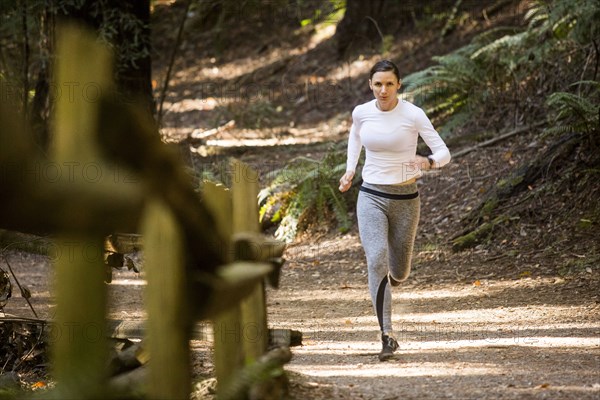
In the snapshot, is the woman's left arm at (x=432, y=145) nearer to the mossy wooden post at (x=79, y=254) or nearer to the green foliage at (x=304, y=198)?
the mossy wooden post at (x=79, y=254)

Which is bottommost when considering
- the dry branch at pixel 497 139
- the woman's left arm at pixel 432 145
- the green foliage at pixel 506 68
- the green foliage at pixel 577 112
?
Answer: the woman's left arm at pixel 432 145

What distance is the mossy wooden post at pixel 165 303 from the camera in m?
3.44

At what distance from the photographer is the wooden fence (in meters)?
3.03

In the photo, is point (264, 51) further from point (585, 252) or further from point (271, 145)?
point (585, 252)

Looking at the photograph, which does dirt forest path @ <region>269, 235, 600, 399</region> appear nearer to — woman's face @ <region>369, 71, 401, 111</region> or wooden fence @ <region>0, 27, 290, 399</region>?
wooden fence @ <region>0, 27, 290, 399</region>

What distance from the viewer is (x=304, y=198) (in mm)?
13422

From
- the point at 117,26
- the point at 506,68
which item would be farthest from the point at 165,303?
the point at 117,26

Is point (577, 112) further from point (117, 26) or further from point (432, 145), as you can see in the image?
point (117, 26)

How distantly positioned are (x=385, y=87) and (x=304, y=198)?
6430 millimetres

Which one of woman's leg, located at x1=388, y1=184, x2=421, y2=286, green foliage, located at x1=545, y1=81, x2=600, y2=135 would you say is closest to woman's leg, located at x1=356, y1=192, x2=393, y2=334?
woman's leg, located at x1=388, y1=184, x2=421, y2=286

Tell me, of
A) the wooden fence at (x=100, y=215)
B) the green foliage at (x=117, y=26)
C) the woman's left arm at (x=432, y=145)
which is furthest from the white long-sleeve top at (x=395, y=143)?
the green foliage at (x=117, y=26)

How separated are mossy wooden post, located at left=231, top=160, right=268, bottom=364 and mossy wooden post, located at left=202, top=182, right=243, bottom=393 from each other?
8 centimetres

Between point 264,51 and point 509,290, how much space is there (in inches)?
575

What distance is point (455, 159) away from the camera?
13758 mm
